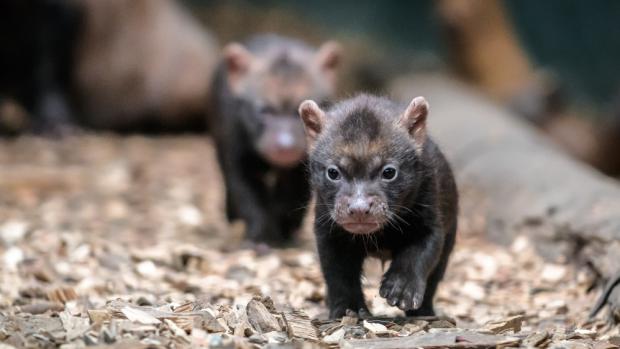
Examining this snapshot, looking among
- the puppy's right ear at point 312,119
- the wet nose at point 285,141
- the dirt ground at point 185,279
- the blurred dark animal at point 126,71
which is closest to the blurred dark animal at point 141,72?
the blurred dark animal at point 126,71

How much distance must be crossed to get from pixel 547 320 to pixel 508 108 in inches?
267

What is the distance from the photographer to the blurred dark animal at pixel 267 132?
722 cm

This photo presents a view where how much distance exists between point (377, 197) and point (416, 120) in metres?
0.59

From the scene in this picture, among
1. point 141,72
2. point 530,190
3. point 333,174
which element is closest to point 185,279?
point 333,174

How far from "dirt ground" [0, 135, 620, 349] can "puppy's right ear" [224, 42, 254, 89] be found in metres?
1.24

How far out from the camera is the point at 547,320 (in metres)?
5.28

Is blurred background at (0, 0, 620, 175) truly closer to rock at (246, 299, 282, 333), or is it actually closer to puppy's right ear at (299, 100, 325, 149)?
puppy's right ear at (299, 100, 325, 149)

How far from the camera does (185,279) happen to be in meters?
6.00

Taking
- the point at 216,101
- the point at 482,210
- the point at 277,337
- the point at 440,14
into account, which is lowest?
the point at 277,337

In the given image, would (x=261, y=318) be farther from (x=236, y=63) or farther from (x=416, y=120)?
(x=236, y=63)

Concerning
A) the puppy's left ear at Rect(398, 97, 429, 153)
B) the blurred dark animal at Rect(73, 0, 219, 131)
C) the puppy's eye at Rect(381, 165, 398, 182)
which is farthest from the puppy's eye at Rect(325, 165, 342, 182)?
the blurred dark animal at Rect(73, 0, 219, 131)

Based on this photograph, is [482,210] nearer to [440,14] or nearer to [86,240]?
[86,240]

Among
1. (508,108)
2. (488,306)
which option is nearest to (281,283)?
(488,306)

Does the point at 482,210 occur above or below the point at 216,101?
below
